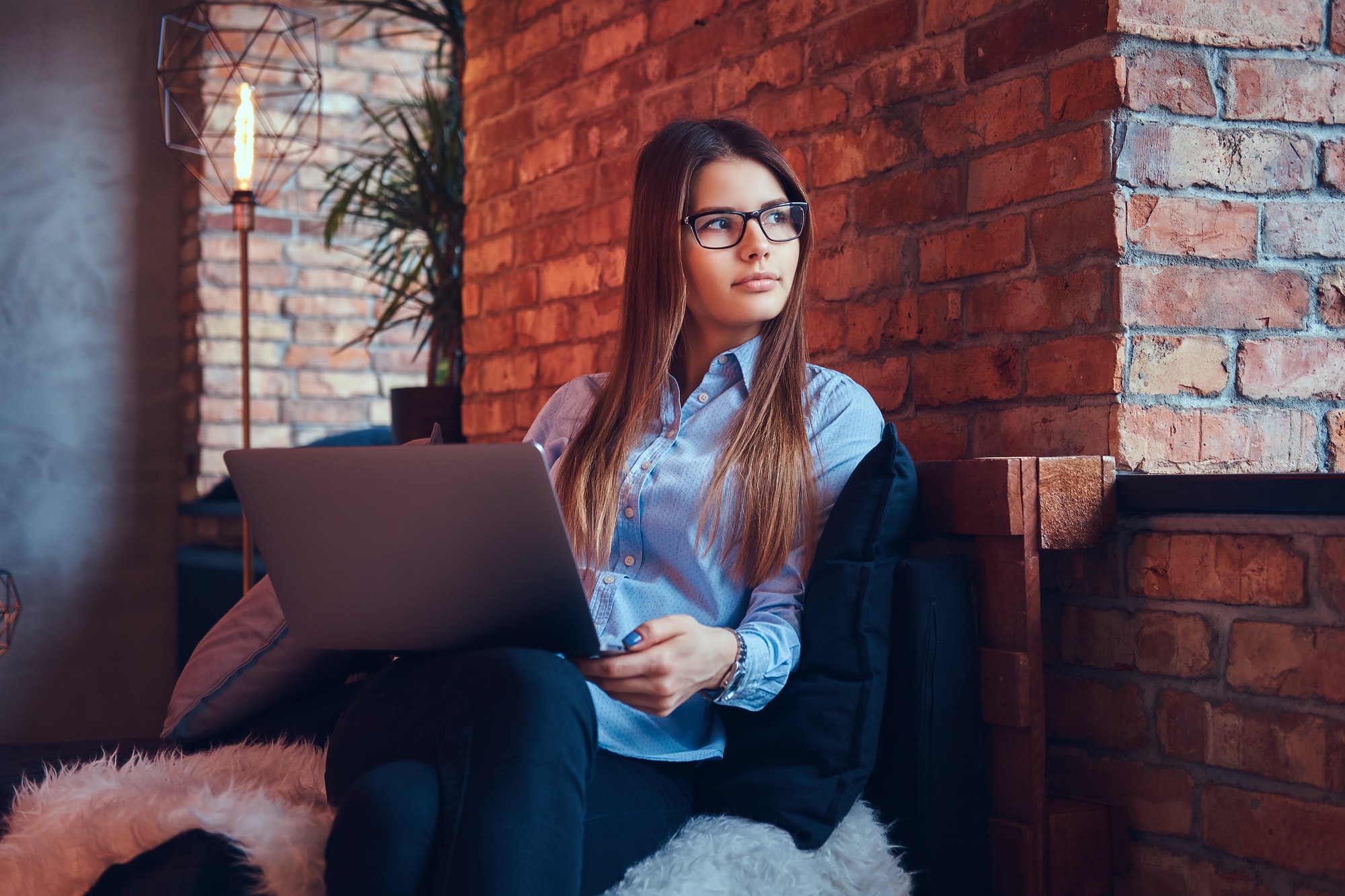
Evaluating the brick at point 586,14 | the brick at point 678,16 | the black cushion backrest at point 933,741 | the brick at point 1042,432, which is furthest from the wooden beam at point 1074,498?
the brick at point 586,14

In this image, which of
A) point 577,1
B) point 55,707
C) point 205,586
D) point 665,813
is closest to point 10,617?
point 55,707

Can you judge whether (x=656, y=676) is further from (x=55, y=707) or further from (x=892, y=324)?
(x=55, y=707)

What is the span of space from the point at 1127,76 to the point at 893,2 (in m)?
0.49

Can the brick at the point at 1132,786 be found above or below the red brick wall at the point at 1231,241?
below

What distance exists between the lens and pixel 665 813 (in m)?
1.36

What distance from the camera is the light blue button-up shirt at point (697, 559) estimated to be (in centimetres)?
139

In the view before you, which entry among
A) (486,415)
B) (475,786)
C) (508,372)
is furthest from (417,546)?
(486,415)

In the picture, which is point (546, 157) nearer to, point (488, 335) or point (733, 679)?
point (488, 335)

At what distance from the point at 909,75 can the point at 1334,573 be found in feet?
3.17

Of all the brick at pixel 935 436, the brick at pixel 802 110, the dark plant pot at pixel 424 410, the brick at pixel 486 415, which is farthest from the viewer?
the dark plant pot at pixel 424 410

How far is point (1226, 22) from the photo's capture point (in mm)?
1497

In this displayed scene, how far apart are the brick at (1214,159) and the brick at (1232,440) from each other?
0.29 m

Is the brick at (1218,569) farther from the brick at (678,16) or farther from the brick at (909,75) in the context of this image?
the brick at (678,16)

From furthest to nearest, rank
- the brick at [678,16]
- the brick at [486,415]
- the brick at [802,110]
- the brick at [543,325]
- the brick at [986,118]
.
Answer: the brick at [486,415]
the brick at [543,325]
the brick at [678,16]
the brick at [802,110]
the brick at [986,118]
